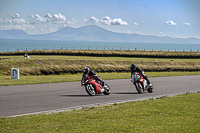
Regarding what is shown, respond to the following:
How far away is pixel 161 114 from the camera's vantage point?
1085 cm

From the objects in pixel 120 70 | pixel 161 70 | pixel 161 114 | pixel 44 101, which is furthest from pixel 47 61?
pixel 161 114

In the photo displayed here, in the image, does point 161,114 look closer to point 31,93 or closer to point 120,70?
point 31,93

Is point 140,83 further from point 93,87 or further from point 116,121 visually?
point 116,121

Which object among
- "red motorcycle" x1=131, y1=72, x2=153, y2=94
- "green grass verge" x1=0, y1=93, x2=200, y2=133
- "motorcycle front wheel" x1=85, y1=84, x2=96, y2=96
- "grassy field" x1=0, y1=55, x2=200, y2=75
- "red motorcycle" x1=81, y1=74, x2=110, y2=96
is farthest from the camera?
"grassy field" x1=0, y1=55, x2=200, y2=75

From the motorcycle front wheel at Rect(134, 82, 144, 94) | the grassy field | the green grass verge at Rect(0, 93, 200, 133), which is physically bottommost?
the green grass verge at Rect(0, 93, 200, 133)

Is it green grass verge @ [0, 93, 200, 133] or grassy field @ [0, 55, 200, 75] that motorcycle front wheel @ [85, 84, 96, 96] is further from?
grassy field @ [0, 55, 200, 75]

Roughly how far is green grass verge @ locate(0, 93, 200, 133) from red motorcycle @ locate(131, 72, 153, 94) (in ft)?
18.5

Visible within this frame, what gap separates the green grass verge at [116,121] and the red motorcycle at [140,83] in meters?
5.65

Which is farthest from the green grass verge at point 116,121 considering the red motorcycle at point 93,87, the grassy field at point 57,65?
the grassy field at point 57,65

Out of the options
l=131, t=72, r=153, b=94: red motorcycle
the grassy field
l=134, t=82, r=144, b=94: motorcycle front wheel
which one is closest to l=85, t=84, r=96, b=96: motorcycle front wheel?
l=131, t=72, r=153, b=94: red motorcycle

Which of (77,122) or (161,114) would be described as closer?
(77,122)

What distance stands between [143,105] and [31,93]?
644 cm

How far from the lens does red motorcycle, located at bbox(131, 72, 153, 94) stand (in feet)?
58.7

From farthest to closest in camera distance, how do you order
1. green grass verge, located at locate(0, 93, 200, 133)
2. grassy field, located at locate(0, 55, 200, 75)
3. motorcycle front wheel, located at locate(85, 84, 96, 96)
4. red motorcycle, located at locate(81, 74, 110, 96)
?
grassy field, located at locate(0, 55, 200, 75) → motorcycle front wheel, located at locate(85, 84, 96, 96) → red motorcycle, located at locate(81, 74, 110, 96) → green grass verge, located at locate(0, 93, 200, 133)
